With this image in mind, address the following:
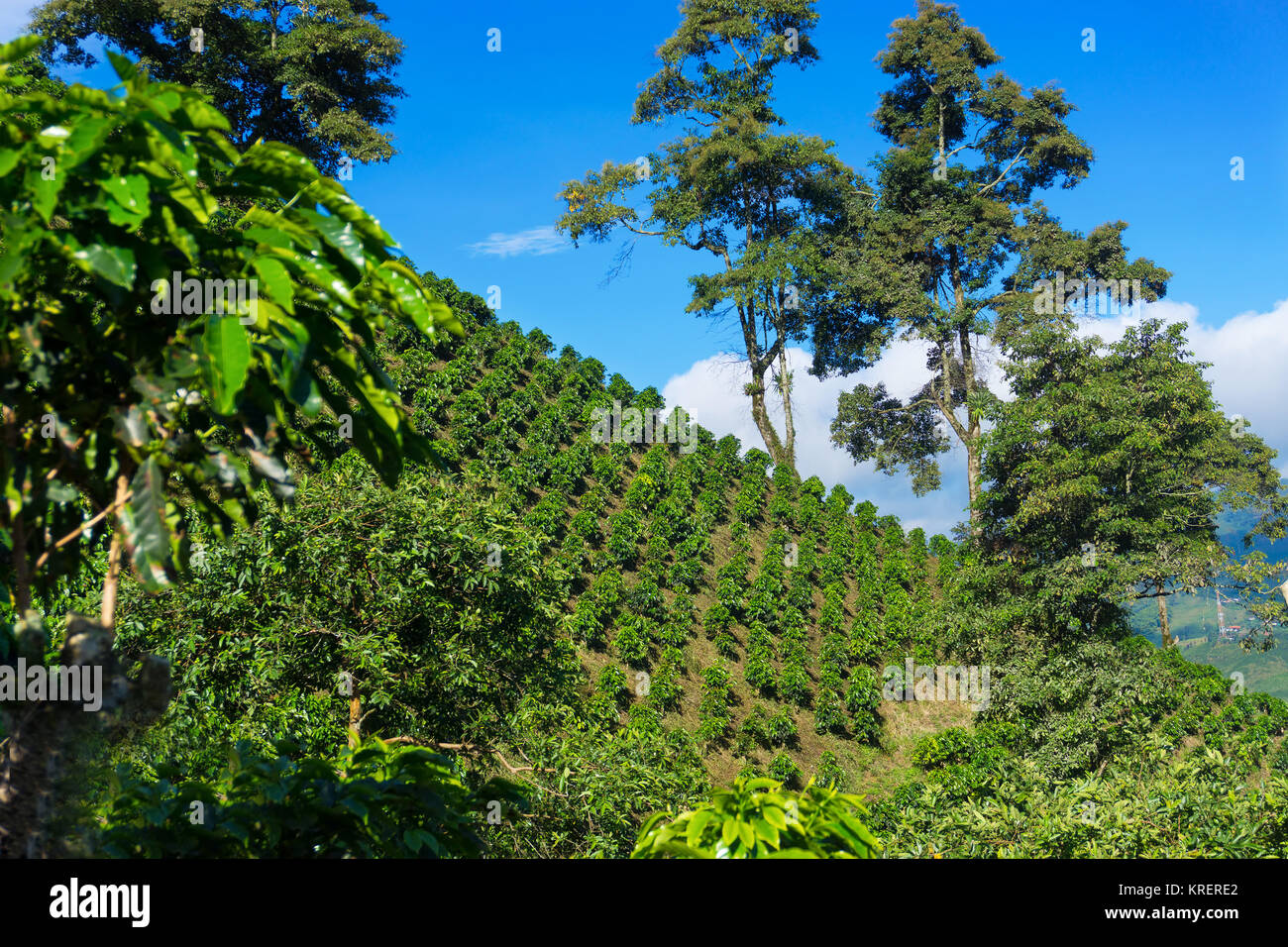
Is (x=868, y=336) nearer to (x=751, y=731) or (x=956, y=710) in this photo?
(x=956, y=710)

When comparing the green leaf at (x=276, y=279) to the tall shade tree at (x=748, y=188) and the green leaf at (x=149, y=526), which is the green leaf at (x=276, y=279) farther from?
the tall shade tree at (x=748, y=188)

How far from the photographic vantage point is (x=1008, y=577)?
14.9 meters

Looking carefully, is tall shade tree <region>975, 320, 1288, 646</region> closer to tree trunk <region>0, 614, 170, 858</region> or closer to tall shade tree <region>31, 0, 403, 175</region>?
tree trunk <region>0, 614, 170, 858</region>

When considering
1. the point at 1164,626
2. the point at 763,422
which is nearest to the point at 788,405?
the point at 763,422

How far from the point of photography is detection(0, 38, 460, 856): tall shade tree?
1888 millimetres

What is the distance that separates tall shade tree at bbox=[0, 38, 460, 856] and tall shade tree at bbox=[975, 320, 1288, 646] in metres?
14.0

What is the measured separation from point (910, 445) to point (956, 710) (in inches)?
449

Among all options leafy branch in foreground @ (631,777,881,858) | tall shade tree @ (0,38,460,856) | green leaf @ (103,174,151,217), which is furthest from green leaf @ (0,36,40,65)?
leafy branch in foreground @ (631,777,881,858)

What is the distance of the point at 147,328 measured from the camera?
222 centimetres

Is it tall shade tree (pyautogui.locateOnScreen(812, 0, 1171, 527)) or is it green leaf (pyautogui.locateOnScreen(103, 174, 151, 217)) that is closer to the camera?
green leaf (pyautogui.locateOnScreen(103, 174, 151, 217))

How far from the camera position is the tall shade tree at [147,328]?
74.3 inches

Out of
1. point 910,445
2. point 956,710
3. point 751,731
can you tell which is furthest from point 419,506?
point 910,445

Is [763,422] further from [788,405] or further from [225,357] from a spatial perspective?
[225,357]

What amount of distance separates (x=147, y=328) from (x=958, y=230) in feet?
79.0
